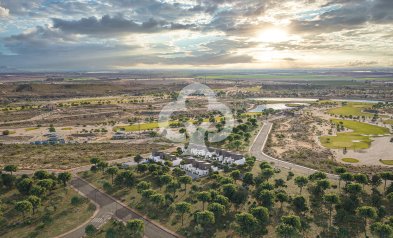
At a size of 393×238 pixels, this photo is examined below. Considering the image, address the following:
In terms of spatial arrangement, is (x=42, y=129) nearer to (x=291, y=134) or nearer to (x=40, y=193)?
(x=40, y=193)

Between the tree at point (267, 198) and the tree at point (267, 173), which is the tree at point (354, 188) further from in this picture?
the tree at point (267, 198)

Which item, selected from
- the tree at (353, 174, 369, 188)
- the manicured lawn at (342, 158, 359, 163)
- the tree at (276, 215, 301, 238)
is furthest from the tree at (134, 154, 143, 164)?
the manicured lawn at (342, 158, 359, 163)

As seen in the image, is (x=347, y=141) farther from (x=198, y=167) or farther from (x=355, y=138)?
(x=198, y=167)

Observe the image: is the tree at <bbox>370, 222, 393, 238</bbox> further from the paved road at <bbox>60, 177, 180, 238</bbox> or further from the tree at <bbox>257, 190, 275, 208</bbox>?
the paved road at <bbox>60, 177, 180, 238</bbox>

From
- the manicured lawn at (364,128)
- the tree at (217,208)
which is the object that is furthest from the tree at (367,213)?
the manicured lawn at (364,128)

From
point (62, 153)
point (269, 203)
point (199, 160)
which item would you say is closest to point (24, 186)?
point (62, 153)
